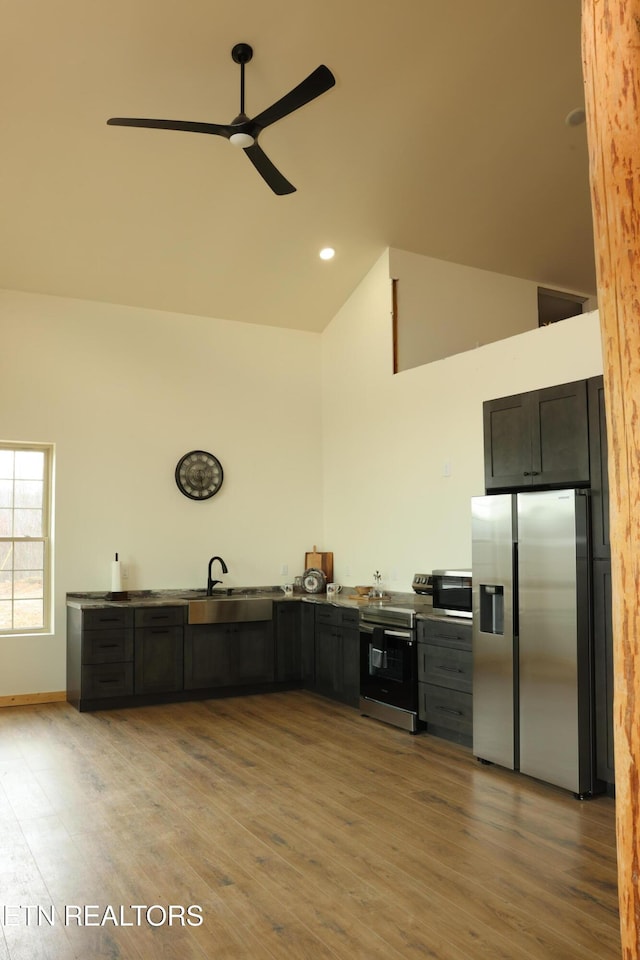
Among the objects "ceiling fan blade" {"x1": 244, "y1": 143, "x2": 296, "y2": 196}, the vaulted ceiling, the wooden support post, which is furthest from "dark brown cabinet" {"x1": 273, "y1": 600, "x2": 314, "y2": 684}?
the wooden support post

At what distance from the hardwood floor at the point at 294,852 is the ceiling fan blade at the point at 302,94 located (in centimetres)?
353

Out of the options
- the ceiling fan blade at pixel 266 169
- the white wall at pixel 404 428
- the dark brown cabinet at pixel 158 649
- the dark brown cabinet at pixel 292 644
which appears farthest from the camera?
the dark brown cabinet at pixel 292 644

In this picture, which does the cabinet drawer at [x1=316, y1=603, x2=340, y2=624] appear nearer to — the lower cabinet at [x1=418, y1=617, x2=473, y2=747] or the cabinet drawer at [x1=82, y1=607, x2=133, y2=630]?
the lower cabinet at [x1=418, y1=617, x2=473, y2=747]

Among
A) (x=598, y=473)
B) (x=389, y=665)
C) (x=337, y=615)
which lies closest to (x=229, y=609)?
(x=337, y=615)

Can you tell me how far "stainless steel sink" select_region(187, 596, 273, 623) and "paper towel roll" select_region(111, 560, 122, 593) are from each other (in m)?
0.67

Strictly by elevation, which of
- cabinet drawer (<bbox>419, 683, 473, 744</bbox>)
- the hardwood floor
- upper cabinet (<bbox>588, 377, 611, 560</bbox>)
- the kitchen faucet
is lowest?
the hardwood floor

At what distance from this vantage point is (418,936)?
2742mm

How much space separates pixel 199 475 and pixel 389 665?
273cm

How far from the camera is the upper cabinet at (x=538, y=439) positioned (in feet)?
15.0

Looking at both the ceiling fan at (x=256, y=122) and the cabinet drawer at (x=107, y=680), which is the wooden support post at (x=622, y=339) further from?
the cabinet drawer at (x=107, y=680)

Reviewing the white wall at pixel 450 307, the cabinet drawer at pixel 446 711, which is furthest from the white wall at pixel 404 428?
the cabinet drawer at pixel 446 711

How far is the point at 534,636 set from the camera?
4.50m

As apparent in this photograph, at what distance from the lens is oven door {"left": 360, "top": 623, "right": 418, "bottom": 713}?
5508mm

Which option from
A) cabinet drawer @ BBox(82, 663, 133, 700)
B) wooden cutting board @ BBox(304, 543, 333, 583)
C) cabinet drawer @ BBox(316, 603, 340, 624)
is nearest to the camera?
cabinet drawer @ BBox(82, 663, 133, 700)
